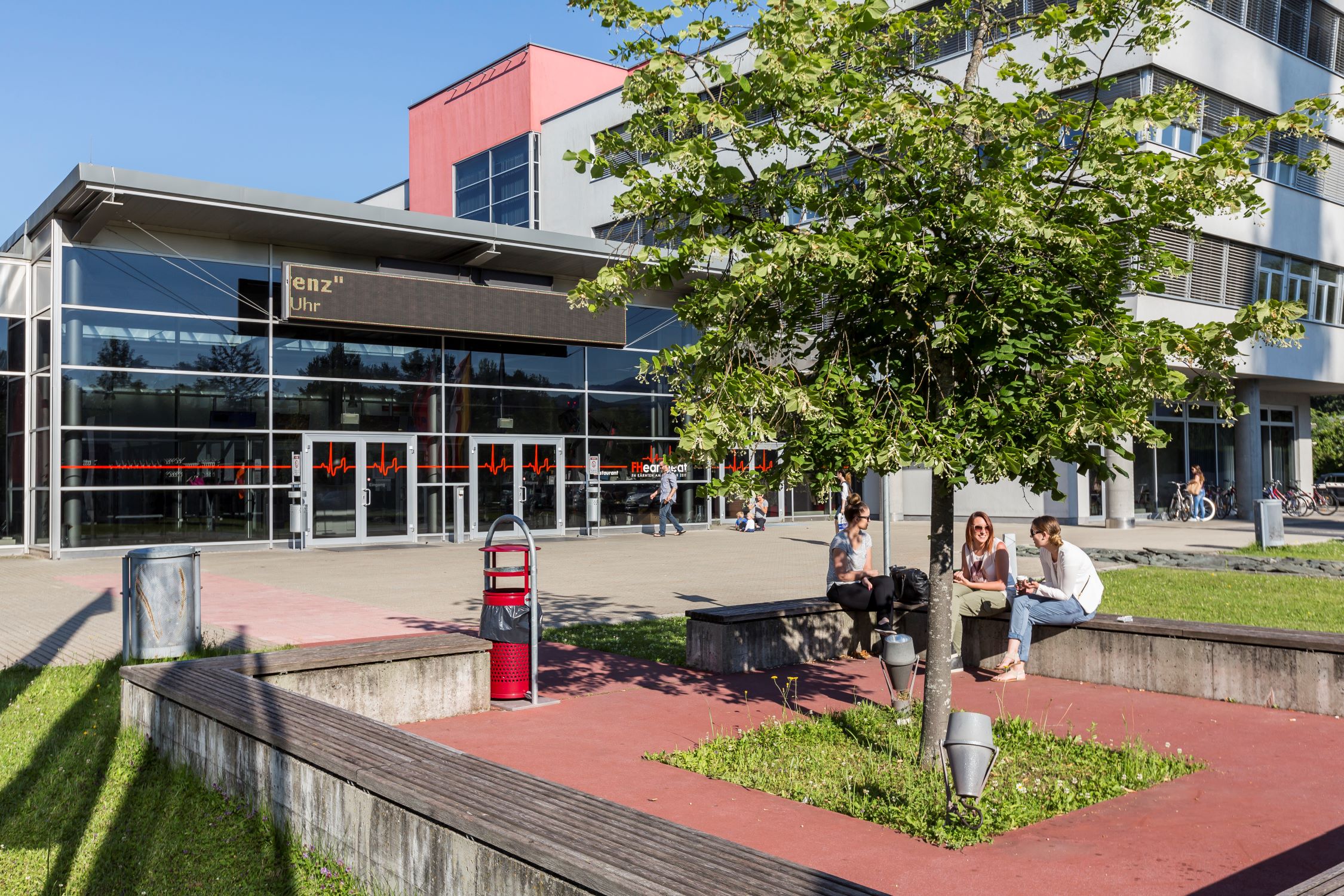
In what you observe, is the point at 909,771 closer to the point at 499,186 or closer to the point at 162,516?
the point at 162,516

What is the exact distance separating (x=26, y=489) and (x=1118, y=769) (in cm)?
2082

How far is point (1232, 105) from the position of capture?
28.7 metres

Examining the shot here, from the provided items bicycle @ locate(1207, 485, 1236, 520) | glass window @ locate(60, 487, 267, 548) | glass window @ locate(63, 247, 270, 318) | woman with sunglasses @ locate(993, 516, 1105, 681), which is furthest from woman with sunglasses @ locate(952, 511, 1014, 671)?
bicycle @ locate(1207, 485, 1236, 520)

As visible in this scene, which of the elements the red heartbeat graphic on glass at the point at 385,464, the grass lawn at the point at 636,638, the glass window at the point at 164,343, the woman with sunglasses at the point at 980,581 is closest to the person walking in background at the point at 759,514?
the red heartbeat graphic on glass at the point at 385,464

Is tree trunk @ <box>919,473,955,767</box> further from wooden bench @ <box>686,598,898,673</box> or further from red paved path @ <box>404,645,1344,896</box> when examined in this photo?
wooden bench @ <box>686,598,898,673</box>

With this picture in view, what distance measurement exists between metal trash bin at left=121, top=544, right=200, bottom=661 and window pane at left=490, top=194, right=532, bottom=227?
1251 inches

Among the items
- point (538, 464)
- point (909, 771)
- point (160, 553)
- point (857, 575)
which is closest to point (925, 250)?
point (909, 771)

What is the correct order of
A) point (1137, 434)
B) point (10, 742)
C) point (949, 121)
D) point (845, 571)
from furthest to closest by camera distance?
point (845, 571)
point (10, 742)
point (949, 121)
point (1137, 434)

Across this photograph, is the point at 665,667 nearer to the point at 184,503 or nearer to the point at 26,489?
the point at 184,503

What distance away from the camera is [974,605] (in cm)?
888

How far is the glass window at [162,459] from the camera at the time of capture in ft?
66.1

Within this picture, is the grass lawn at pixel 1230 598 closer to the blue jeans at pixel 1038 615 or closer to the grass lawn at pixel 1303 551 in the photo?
the blue jeans at pixel 1038 615

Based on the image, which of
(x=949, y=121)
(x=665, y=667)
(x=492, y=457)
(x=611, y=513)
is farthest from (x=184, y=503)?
(x=949, y=121)

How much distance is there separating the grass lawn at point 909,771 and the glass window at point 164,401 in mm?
17366
